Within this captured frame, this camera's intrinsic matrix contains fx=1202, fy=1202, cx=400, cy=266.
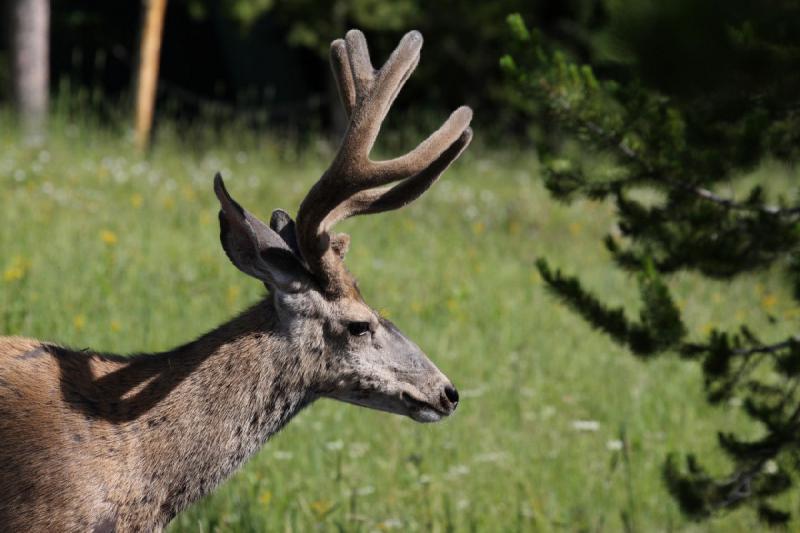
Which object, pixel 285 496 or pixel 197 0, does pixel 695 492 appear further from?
pixel 197 0

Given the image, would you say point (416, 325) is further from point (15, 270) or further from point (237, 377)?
point (237, 377)

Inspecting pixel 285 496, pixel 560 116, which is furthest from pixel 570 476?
pixel 560 116

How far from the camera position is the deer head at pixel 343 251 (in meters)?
3.63

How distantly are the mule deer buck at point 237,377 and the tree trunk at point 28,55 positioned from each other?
7.80 meters

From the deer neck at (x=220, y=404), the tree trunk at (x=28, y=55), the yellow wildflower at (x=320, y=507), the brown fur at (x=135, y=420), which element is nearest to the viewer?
the brown fur at (x=135, y=420)

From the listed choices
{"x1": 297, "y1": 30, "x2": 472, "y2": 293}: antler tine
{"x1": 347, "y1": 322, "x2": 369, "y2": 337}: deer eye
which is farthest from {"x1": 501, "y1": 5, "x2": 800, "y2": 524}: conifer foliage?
{"x1": 347, "y1": 322, "x2": 369, "y2": 337}: deer eye

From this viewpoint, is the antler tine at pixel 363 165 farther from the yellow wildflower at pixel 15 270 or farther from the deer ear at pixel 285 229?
the yellow wildflower at pixel 15 270

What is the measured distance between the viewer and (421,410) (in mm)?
3809

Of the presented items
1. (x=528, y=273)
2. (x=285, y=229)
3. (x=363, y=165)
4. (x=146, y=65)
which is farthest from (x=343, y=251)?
(x=146, y=65)

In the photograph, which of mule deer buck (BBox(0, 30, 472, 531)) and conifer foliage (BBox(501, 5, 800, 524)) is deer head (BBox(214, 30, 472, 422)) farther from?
conifer foliage (BBox(501, 5, 800, 524))

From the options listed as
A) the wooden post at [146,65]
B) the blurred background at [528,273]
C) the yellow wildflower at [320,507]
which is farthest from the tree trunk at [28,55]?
the yellow wildflower at [320,507]

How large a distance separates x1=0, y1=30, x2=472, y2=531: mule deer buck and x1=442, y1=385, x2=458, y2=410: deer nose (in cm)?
1

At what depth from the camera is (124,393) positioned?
138 inches

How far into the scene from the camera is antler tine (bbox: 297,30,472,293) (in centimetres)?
364
